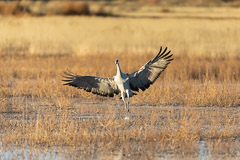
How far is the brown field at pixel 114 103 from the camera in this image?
305 inches

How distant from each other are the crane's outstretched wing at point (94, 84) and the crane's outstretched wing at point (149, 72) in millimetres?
343

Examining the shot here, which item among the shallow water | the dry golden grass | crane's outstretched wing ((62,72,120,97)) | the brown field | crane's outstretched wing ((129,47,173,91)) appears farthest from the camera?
crane's outstretched wing ((62,72,120,97))

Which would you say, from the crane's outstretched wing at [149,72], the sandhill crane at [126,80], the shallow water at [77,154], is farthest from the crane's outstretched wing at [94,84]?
the shallow water at [77,154]

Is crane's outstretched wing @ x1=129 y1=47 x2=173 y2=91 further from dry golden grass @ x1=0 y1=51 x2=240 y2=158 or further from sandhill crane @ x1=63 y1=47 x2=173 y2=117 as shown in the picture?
dry golden grass @ x1=0 y1=51 x2=240 y2=158

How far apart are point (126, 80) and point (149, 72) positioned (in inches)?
16.4

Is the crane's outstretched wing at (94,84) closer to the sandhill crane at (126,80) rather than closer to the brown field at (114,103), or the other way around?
the sandhill crane at (126,80)

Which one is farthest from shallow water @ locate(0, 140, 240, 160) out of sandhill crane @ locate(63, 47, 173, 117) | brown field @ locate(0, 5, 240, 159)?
sandhill crane @ locate(63, 47, 173, 117)

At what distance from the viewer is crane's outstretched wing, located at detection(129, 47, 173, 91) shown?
32.2 ft

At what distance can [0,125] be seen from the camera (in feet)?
29.7

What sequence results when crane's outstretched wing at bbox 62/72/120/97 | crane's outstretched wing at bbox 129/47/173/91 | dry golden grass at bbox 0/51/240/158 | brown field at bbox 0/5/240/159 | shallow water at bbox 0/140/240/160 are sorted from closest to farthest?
shallow water at bbox 0/140/240/160 → brown field at bbox 0/5/240/159 → dry golden grass at bbox 0/51/240/158 → crane's outstretched wing at bbox 129/47/173/91 → crane's outstretched wing at bbox 62/72/120/97

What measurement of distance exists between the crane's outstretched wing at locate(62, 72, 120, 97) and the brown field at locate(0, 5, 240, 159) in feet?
1.26

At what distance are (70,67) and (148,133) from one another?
753 cm

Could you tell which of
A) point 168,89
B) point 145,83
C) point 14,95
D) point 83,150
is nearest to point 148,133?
point 83,150

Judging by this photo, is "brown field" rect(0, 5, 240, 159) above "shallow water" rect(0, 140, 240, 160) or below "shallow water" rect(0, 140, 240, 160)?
above
